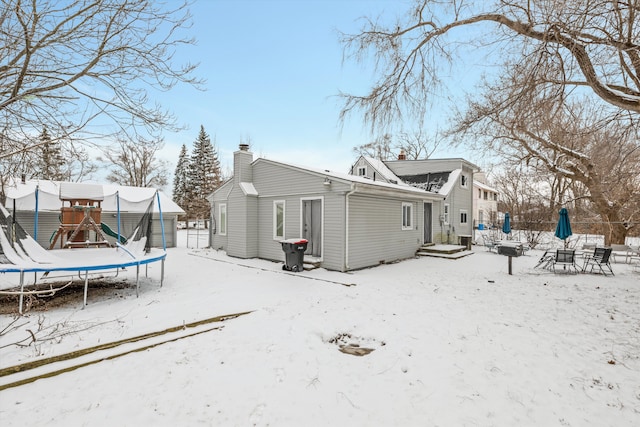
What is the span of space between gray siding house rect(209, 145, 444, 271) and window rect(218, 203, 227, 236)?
3.6 inches

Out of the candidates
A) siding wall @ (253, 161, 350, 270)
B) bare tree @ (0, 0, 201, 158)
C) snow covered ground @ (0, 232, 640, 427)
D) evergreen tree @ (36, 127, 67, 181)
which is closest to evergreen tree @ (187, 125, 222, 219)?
siding wall @ (253, 161, 350, 270)

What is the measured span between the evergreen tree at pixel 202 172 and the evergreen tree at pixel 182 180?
4.09ft

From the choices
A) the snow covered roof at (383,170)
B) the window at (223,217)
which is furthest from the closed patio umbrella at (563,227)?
the window at (223,217)

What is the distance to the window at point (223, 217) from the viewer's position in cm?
1397

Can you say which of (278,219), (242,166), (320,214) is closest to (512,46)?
(320,214)

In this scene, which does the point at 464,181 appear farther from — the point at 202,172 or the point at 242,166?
the point at 202,172

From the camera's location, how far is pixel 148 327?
4.75 m

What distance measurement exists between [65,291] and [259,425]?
7.13m

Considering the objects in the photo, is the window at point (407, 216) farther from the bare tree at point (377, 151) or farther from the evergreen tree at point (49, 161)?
the bare tree at point (377, 151)

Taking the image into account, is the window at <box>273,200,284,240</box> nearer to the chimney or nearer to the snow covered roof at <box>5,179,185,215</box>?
the chimney

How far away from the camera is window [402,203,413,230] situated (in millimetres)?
12406

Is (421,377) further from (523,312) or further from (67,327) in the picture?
(67,327)

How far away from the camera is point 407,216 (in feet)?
41.9

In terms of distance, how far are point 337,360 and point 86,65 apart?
5541 mm
